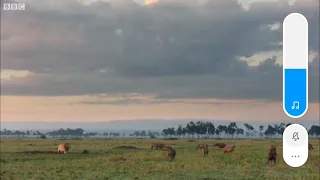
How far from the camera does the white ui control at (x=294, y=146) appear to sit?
12.3 feet

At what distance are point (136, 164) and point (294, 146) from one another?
9.48 metres

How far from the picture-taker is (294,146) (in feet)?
12.4

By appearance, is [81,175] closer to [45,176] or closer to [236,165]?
[45,176]

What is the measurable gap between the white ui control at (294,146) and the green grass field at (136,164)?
6.91 metres

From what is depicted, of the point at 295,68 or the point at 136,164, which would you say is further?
the point at 136,164

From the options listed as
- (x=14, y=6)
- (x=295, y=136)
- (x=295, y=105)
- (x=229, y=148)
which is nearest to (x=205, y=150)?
(x=229, y=148)

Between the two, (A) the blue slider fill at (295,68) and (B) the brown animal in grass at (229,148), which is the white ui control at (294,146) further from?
(B) the brown animal in grass at (229,148)

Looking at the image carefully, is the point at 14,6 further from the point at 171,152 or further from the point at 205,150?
the point at 205,150

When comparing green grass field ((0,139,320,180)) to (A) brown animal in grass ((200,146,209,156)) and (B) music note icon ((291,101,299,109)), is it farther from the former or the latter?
(B) music note icon ((291,101,299,109))

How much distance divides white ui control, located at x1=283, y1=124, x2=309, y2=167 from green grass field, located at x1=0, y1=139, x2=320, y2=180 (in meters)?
6.91

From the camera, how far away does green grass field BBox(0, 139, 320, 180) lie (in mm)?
11202

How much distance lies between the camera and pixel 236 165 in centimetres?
1341

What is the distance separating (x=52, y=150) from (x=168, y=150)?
3982 millimetres

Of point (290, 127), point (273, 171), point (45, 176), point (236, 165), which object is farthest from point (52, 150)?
point (290, 127)
